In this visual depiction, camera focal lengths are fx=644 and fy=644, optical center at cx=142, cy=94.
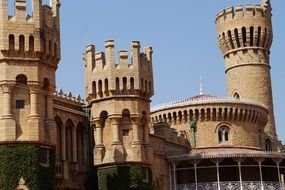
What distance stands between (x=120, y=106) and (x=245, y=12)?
112ft

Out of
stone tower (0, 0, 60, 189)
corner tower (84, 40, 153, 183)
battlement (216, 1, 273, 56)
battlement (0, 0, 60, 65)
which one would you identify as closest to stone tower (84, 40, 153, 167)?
corner tower (84, 40, 153, 183)

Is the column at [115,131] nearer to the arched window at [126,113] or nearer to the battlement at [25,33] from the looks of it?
the arched window at [126,113]

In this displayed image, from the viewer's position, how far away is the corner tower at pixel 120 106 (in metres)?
40.6

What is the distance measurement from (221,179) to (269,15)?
85.4 ft

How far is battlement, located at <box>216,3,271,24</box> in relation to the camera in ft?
233

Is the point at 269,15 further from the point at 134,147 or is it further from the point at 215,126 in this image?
the point at 134,147

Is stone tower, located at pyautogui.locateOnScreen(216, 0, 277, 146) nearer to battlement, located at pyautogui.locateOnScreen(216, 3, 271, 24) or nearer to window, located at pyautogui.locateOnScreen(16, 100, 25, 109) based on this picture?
battlement, located at pyautogui.locateOnScreen(216, 3, 271, 24)

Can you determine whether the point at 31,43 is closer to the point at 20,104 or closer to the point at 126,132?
the point at 20,104

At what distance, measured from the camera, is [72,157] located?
4250 centimetres

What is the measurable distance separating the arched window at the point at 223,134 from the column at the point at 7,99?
29140mm

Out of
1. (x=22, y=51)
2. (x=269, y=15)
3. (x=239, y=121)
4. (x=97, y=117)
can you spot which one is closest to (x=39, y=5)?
(x=22, y=51)

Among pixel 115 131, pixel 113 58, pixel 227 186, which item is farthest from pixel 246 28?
pixel 115 131

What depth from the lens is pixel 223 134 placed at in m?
58.0

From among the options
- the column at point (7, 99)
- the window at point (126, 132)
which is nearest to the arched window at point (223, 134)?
the window at point (126, 132)
